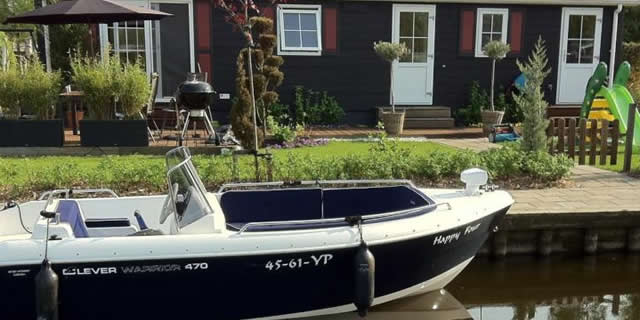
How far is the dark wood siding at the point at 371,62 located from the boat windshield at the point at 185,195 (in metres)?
8.54

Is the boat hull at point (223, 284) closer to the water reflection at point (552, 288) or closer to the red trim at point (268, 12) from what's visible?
the water reflection at point (552, 288)

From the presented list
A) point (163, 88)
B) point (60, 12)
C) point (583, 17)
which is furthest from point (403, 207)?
point (583, 17)

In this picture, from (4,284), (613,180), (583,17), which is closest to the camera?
(4,284)

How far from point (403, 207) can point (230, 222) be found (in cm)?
144

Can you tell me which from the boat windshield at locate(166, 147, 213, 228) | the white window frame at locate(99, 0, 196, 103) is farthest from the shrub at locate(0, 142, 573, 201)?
the white window frame at locate(99, 0, 196, 103)

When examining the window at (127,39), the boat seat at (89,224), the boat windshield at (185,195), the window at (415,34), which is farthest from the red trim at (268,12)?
the boat windshield at (185,195)

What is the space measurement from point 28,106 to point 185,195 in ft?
20.4

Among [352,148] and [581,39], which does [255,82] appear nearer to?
[352,148]

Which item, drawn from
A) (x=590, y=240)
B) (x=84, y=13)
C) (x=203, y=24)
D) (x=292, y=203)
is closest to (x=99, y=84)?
(x=84, y=13)

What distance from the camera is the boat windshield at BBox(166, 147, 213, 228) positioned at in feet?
13.8

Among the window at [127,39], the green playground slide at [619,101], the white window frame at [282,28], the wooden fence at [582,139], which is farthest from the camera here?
the white window frame at [282,28]

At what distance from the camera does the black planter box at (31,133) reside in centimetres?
914

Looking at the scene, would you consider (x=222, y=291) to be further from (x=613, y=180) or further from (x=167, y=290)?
(x=613, y=180)

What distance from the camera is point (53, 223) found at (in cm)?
399
